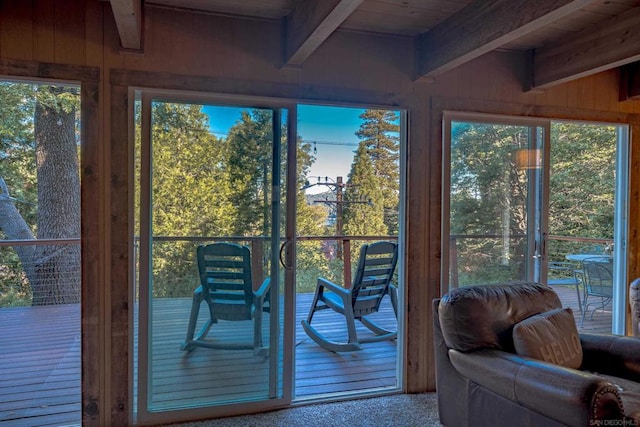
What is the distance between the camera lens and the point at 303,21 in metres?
2.15

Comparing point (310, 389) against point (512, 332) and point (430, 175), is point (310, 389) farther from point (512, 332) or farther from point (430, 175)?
point (430, 175)

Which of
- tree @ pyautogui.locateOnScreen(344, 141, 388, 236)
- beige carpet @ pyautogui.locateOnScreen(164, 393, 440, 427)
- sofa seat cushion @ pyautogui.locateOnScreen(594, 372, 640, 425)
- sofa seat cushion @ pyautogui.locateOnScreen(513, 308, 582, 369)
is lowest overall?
beige carpet @ pyautogui.locateOnScreen(164, 393, 440, 427)

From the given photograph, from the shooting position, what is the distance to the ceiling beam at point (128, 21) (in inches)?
69.9

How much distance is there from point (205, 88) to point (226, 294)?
126cm

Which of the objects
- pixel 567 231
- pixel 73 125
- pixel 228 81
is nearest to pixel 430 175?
pixel 228 81

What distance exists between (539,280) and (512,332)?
4.15ft

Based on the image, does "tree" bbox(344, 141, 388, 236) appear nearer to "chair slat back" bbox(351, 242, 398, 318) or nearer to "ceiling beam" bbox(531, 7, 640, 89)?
"chair slat back" bbox(351, 242, 398, 318)

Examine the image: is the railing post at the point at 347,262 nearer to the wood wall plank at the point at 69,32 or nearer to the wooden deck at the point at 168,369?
the wooden deck at the point at 168,369

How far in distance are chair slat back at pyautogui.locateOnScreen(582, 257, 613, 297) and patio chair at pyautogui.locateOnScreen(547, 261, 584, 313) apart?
31 centimetres

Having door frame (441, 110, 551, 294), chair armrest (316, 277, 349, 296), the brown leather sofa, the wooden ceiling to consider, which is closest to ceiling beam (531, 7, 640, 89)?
the wooden ceiling

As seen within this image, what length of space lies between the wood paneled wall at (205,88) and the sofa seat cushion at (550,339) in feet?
2.78

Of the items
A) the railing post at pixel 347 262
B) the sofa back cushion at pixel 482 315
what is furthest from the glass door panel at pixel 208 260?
the railing post at pixel 347 262

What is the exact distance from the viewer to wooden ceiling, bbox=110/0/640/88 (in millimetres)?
1929

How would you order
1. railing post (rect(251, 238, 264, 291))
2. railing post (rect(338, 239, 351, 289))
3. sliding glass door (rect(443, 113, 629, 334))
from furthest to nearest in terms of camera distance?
railing post (rect(338, 239, 351, 289)) → sliding glass door (rect(443, 113, 629, 334)) → railing post (rect(251, 238, 264, 291))
